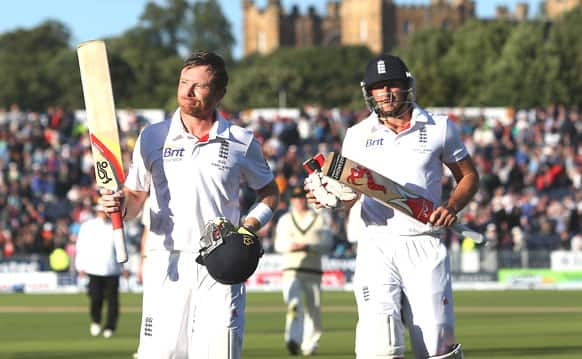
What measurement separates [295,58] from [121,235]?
161 m

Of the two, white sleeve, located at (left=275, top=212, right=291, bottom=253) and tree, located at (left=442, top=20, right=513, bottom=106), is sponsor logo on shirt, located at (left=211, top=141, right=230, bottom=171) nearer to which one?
white sleeve, located at (left=275, top=212, right=291, bottom=253)

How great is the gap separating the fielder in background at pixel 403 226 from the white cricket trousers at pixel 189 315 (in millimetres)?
1145

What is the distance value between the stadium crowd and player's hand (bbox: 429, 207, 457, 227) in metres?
26.6

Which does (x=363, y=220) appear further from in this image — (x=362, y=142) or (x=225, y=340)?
(x=225, y=340)

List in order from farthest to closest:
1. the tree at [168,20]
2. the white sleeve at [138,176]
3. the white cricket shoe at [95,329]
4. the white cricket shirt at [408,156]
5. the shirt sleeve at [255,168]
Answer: the tree at [168,20] < the white cricket shoe at [95,329] < the white cricket shirt at [408,156] < the shirt sleeve at [255,168] < the white sleeve at [138,176]

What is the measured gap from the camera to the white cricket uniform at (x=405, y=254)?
9977 millimetres

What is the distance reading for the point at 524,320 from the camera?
25.5 m

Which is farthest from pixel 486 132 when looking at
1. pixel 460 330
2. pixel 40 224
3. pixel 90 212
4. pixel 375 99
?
pixel 375 99

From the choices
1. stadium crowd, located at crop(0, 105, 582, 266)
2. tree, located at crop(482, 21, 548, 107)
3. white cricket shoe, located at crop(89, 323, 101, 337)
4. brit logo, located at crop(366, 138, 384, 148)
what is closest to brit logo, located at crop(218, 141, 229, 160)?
brit logo, located at crop(366, 138, 384, 148)

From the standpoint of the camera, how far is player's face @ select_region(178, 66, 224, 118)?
9.25 m

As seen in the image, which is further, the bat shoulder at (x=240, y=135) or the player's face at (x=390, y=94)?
the player's face at (x=390, y=94)

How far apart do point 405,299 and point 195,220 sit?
5.80 feet

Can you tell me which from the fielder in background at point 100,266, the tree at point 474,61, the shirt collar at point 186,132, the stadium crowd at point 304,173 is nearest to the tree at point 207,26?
the tree at point 474,61

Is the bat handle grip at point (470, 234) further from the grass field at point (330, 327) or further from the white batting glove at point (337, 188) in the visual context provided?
the grass field at point (330, 327)
